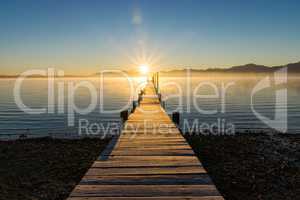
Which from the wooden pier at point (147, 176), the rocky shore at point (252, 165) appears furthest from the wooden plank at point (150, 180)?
the rocky shore at point (252, 165)

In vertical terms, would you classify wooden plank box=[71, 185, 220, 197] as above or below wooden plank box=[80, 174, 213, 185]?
below

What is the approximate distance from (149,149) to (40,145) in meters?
9.78

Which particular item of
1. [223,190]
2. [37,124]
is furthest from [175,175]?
[37,124]

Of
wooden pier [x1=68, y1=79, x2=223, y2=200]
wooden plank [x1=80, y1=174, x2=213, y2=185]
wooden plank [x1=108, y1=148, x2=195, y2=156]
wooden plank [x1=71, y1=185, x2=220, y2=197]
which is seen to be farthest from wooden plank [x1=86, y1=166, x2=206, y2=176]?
wooden plank [x1=108, y1=148, x2=195, y2=156]

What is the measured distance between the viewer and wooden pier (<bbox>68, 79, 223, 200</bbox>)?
4188 millimetres

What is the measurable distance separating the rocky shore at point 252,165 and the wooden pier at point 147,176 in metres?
2.57

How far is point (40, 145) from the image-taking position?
47.4 feet

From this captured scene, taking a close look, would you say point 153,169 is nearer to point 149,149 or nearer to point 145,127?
point 149,149

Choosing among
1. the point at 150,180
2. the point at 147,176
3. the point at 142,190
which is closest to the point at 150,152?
the point at 147,176

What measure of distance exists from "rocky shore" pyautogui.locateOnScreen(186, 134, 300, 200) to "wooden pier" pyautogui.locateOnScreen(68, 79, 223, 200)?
257 cm

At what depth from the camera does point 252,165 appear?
10.5 metres

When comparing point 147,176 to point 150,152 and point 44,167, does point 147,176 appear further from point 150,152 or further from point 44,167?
point 44,167

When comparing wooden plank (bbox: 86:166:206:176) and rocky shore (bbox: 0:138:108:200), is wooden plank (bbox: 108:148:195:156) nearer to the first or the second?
wooden plank (bbox: 86:166:206:176)

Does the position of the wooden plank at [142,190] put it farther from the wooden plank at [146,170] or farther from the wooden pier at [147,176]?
the wooden plank at [146,170]
